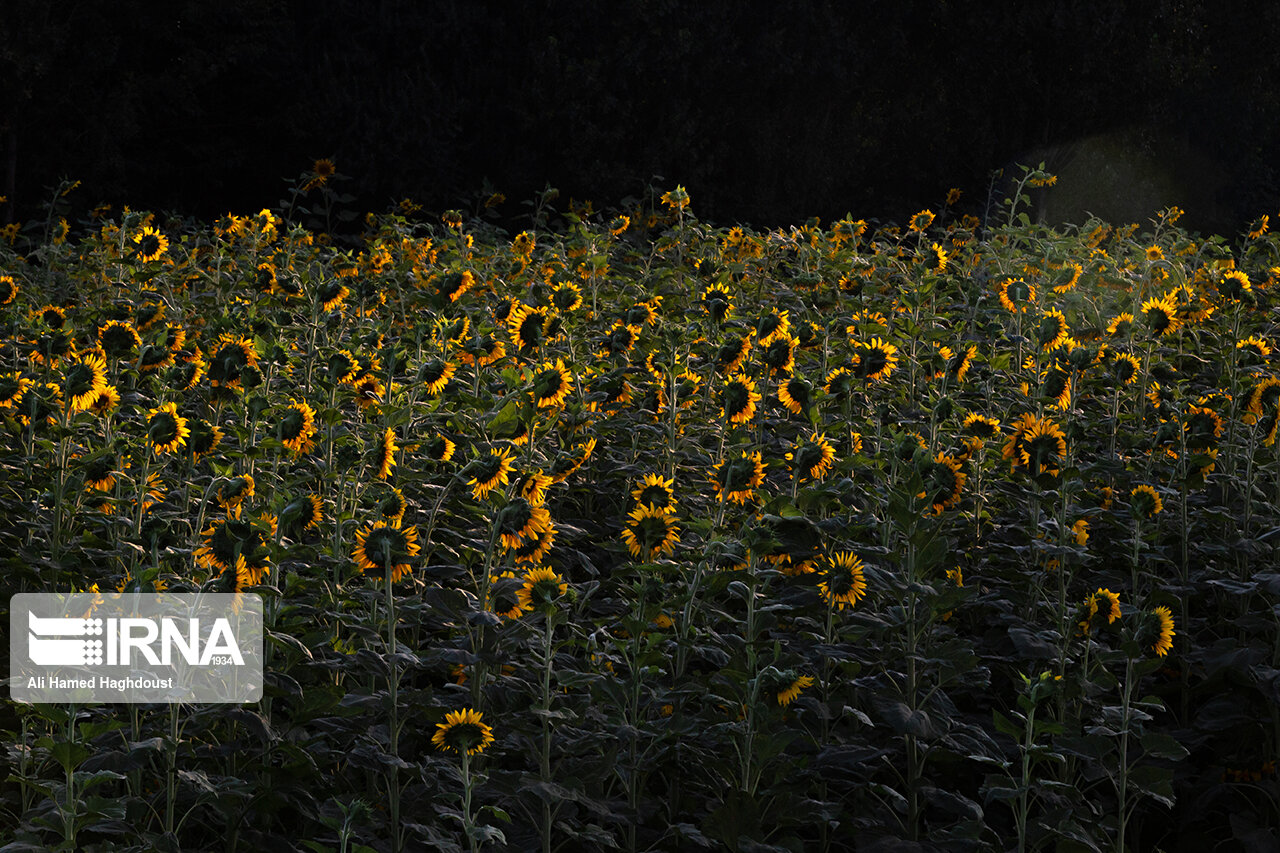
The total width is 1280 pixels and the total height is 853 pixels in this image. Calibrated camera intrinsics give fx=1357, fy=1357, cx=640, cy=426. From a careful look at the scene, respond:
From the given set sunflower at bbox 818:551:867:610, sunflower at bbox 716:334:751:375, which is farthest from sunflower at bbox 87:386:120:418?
sunflower at bbox 818:551:867:610

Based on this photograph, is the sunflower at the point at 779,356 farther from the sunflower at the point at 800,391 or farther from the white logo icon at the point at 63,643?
the white logo icon at the point at 63,643

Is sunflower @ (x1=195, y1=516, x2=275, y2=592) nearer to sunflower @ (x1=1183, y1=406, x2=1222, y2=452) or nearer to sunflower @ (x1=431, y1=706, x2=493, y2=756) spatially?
sunflower @ (x1=431, y1=706, x2=493, y2=756)

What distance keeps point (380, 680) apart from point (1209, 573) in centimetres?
208

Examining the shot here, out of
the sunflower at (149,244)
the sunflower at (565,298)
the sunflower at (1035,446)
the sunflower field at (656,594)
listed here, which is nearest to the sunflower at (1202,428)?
the sunflower field at (656,594)

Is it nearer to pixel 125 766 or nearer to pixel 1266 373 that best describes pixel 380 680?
pixel 125 766

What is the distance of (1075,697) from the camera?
9.29ft

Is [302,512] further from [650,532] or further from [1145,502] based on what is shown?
[1145,502]

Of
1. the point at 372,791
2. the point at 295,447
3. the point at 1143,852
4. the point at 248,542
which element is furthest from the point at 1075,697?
the point at 295,447

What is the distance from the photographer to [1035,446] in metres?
3.17

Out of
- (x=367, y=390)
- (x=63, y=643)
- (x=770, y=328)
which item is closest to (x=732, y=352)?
(x=770, y=328)

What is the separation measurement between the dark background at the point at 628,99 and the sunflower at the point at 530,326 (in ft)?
27.7

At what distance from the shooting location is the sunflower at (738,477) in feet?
9.87
